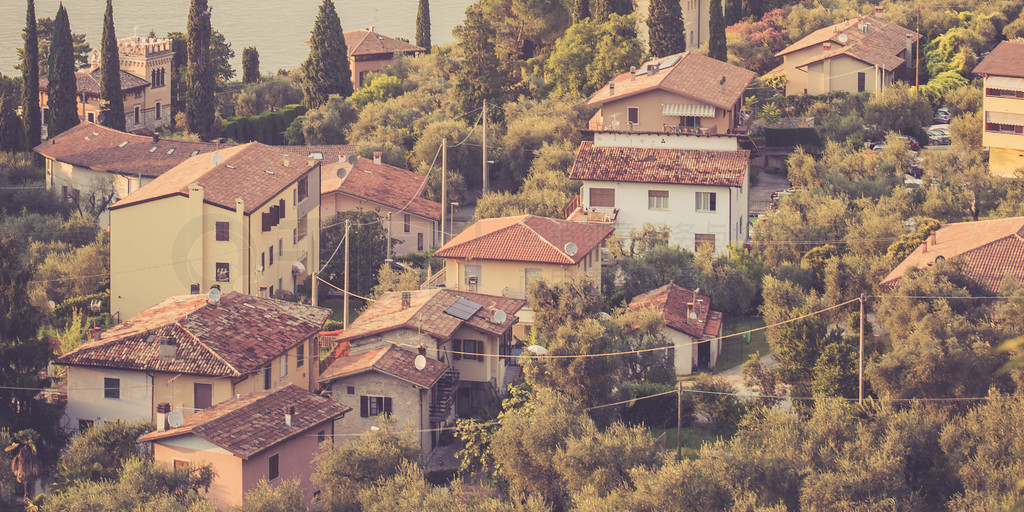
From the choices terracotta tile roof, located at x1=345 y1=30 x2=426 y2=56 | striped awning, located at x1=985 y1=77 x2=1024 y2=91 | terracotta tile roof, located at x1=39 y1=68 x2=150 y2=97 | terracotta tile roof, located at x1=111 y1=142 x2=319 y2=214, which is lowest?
terracotta tile roof, located at x1=111 y1=142 x2=319 y2=214

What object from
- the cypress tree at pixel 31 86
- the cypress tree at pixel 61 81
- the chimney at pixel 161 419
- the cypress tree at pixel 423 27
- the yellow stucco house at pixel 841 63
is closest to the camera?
the chimney at pixel 161 419

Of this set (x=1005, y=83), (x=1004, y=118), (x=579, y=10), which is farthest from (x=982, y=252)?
(x=579, y=10)

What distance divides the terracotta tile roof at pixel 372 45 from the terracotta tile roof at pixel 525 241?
40.5 m

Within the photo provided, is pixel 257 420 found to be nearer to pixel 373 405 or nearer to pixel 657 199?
pixel 373 405

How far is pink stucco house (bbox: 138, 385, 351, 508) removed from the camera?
3325cm

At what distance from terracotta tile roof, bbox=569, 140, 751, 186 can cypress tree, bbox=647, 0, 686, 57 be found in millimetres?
17818

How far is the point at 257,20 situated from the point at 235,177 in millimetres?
77428

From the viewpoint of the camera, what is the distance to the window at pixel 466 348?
42.0m

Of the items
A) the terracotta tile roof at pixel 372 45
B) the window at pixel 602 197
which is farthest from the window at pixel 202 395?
the terracotta tile roof at pixel 372 45

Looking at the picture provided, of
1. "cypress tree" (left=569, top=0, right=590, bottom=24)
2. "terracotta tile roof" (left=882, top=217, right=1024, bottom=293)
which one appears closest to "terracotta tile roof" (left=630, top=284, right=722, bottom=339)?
"terracotta tile roof" (left=882, top=217, right=1024, bottom=293)

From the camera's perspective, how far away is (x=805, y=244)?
172 ft

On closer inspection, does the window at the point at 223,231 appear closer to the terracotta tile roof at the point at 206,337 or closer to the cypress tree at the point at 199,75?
the terracotta tile roof at the point at 206,337

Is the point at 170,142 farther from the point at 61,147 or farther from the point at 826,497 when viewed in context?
the point at 826,497

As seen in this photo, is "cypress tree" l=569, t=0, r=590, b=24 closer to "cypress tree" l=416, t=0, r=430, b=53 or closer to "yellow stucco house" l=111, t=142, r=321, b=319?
"cypress tree" l=416, t=0, r=430, b=53
